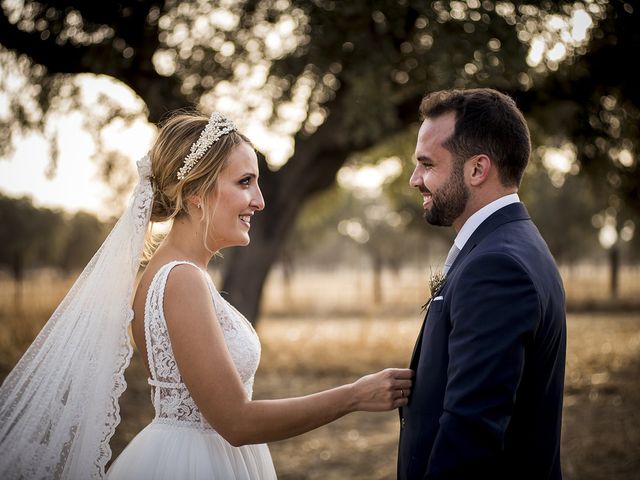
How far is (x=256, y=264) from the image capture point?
984 centimetres

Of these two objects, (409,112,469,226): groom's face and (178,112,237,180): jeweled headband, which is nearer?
(409,112,469,226): groom's face

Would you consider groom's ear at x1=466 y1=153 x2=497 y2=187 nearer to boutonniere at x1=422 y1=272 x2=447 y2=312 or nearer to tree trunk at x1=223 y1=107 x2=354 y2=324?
boutonniere at x1=422 y1=272 x2=447 y2=312

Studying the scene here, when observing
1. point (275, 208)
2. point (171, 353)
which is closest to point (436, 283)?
point (171, 353)

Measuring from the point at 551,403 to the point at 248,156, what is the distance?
1.88 meters

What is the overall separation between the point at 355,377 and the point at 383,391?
8.39 meters

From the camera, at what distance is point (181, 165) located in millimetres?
2871

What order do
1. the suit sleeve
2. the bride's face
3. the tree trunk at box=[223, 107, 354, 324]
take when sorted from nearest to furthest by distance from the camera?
1. the suit sleeve
2. the bride's face
3. the tree trunk at box=[223, 107, 354, 324]

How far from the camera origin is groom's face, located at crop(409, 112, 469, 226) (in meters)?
2.47

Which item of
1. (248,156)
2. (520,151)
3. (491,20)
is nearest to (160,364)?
(248,156)

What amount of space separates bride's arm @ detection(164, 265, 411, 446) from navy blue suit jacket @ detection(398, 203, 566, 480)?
0.57 ft

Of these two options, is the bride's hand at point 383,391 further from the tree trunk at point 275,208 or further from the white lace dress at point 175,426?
the tree trunk at point 275,208

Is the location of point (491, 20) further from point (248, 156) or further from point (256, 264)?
point (256, 264)

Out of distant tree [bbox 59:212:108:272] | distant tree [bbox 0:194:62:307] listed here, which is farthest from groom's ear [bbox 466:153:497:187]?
distant tree [bbox 59:212:108:272]

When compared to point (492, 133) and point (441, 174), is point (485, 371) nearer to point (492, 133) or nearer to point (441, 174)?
point (441, 174)
